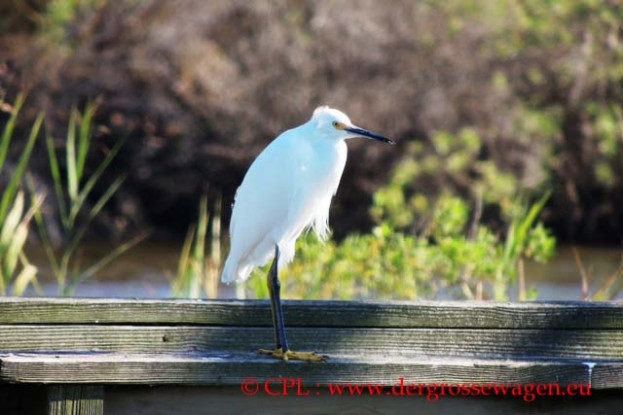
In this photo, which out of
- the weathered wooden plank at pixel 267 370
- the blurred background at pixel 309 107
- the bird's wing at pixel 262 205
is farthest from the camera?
the blurred background at pixel 309 107

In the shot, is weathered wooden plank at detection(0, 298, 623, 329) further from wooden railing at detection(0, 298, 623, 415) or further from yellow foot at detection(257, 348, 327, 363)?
yellow foot at detection(257, 348, 327, 363)

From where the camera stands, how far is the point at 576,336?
247 centimetres

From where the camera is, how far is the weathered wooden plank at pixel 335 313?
7.63 ft

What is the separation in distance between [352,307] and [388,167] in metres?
10.4

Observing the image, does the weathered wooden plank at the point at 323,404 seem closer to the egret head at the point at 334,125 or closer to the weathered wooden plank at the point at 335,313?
the weathered wooden plank at the point at 335,313

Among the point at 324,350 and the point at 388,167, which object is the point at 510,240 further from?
the point at 388,167

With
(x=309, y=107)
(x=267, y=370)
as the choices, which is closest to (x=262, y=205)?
(x=267, y=370)

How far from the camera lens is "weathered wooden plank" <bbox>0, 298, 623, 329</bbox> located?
7.63 feet

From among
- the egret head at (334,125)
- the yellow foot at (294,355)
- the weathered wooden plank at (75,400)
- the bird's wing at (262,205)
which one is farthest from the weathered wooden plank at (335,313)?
the egret head at (334,125)

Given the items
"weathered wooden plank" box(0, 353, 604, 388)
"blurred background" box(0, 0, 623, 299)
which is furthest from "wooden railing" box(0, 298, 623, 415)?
"blurred background" box(0, 0, 623, 299)

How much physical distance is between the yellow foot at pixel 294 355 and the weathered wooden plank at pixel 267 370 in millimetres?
45

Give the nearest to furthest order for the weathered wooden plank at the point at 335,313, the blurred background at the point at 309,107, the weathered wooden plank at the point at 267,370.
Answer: the weathered wooden plank at the point at 267,370 < the weathered wooden plank at the point at 335,313 < the blurred background at the point at 309,107

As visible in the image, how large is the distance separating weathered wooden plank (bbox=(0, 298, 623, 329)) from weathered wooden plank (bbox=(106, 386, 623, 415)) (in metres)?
0.19

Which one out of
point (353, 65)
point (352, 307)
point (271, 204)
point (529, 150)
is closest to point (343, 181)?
point (353, 65)
